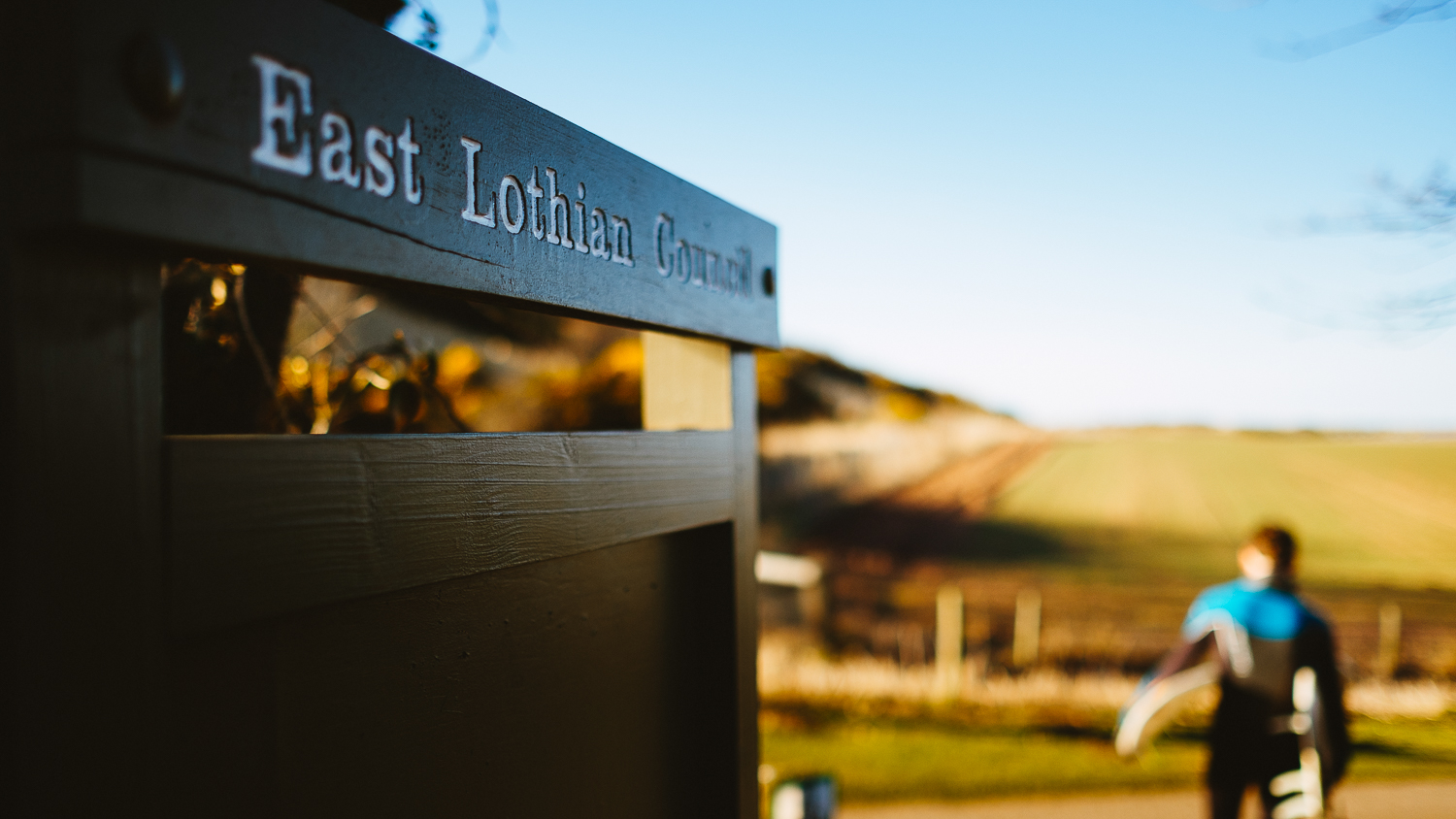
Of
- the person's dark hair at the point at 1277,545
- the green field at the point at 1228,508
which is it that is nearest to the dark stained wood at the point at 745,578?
the person's dark hair at the point at 1277,545

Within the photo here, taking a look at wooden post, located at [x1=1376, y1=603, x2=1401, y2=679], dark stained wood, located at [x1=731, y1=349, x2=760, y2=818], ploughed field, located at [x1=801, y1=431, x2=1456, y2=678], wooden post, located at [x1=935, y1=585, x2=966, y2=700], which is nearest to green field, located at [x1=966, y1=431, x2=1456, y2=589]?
ploughed field, located at [x1=801, y1=431, x2=1456, y2=678]

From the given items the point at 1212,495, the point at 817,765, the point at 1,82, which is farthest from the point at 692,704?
the point at 1212,495

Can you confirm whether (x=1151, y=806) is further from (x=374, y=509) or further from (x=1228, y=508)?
(x=1228, y=508)

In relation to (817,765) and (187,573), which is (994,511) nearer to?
(817,765)

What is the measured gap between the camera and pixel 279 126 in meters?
0.87

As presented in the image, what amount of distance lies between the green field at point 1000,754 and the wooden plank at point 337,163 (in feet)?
17.8

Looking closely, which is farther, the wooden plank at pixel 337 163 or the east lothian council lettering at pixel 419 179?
the east lothian council lettering at pixel 419 179

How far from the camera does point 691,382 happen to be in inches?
76.6

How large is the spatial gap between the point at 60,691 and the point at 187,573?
0.13 metres

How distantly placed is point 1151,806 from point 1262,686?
241 centimetres

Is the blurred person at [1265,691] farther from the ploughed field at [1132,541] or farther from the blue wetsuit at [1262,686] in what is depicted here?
the ploughed field at [1132,541]

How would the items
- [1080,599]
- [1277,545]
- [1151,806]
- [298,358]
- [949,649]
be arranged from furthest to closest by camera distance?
[1080,599] → [949,649] → [1151,806] → [1277,545] → [298,358]

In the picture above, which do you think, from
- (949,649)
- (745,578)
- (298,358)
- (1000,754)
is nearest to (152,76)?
(745,578)

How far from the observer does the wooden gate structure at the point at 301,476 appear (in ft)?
2.34
